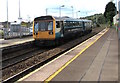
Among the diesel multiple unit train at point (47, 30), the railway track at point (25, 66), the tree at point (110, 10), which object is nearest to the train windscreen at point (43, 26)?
the diesel multiple unit train at point (47, 30)

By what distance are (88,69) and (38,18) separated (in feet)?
41.9

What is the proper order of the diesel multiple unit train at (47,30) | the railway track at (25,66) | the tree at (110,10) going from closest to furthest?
the railway track at (25,66)
the diesel multiple unit train at (47,30)
the tree at (110,10)

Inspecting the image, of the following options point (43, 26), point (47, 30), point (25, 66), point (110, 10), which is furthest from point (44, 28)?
point (110, 10)

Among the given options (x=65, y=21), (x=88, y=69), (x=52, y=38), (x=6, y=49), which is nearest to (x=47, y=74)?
(x=88, y=69)

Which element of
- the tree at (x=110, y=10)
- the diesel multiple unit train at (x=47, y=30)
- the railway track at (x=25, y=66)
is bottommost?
the railway track at (x=25, y=66)

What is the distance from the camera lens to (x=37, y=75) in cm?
832

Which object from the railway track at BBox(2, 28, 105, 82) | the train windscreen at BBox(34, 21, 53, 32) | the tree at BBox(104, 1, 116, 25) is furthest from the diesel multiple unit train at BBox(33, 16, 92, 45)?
the tree at BBox(104, 1, 116, 25)

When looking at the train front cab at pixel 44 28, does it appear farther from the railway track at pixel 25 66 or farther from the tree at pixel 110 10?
the tree at pixel 110 10

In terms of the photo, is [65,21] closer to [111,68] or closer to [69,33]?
[69,33]

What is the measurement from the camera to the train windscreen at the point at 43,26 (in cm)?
2012

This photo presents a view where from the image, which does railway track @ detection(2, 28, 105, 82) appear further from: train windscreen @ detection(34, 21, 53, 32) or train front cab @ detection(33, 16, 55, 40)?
train windscreen @ detection(34, 21, 53, 32)

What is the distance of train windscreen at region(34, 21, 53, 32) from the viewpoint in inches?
792

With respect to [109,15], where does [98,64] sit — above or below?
below

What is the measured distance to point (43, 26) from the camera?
20391 millimetres
